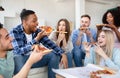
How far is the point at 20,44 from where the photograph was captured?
1936 mm

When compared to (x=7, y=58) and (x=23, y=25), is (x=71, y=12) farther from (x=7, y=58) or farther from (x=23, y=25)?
(x=7, y=58)

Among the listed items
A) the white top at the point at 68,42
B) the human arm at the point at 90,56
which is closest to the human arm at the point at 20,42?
the human arm at the point at 90,56

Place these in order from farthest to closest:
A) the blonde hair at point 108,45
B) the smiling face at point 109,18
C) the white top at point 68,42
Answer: the white top at point 68,42 → the smiling face at point 109,18 → the blonde hair at point 108,45

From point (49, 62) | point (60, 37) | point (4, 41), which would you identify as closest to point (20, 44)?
point (49, 62)

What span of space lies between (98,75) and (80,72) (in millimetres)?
167

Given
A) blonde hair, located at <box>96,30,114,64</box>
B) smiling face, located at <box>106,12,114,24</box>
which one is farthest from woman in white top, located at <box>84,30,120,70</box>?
smiling face, located at <box>106,12,114,24</box>

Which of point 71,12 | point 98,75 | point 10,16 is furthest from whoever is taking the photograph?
point 71,12

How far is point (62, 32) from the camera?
2.66 m

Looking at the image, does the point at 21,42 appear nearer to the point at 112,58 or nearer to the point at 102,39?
the point at 102,39

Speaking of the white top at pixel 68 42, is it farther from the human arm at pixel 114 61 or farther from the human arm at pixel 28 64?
the human arm at pixel 28 64

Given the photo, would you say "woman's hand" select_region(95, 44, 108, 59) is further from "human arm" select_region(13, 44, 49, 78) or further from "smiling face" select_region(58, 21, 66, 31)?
"smiling face" select_region(58, 21, 66, 31)

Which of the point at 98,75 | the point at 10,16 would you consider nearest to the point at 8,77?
the point at 98,75

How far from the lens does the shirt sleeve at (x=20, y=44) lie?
1855 millimetres

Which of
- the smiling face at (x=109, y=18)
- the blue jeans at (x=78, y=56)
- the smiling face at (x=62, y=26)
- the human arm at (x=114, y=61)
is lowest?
the blue jeans at (x=78, y=56)
